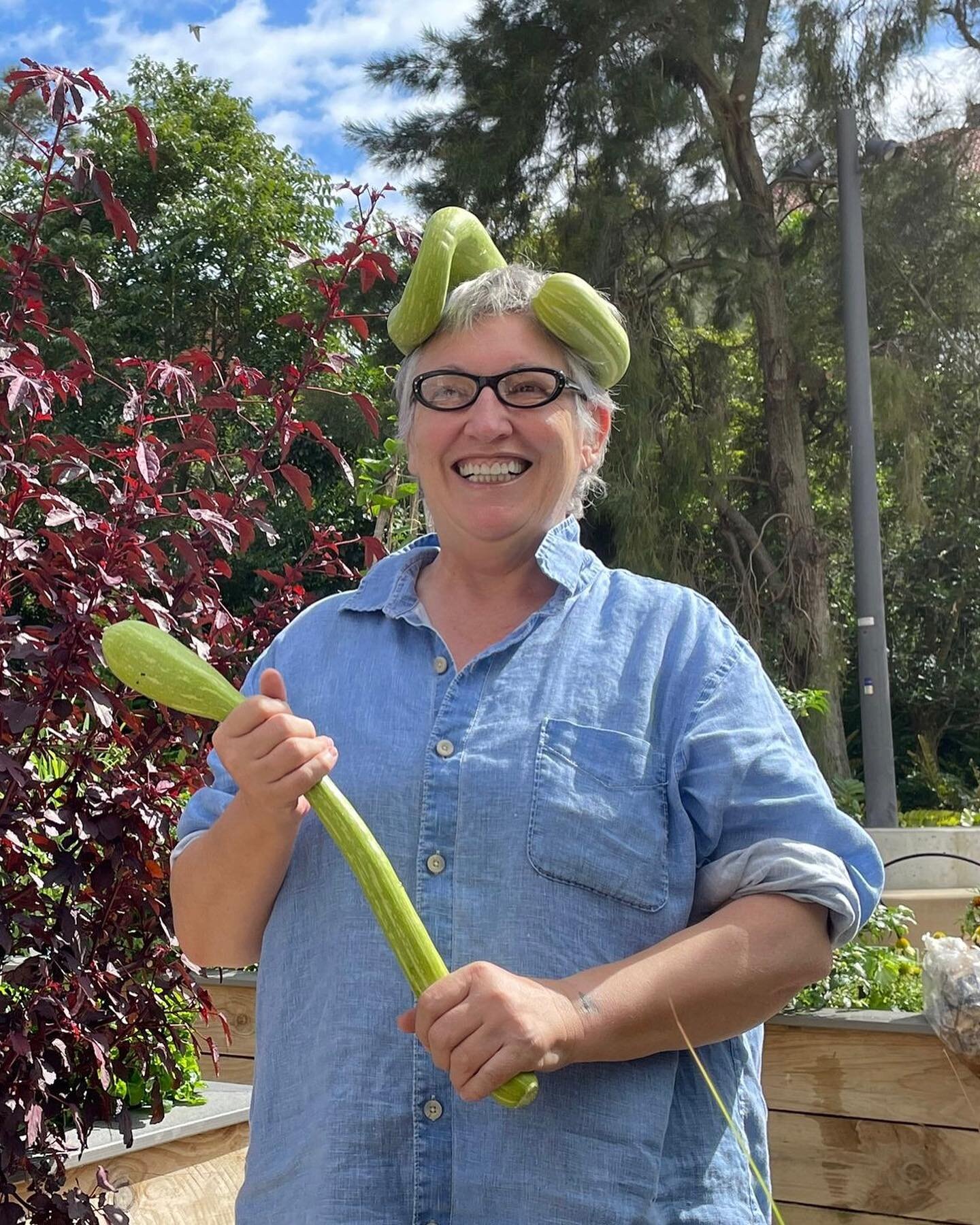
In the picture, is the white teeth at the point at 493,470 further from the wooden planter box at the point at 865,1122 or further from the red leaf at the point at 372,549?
the wooden planter box at the point at 865,1122

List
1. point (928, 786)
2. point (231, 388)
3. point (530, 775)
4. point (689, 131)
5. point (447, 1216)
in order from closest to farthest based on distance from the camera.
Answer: point (447, 1216) < point (530, 775) < point (231, 388) < point (689, 131) < point (928, 786)

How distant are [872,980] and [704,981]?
10.1 feet

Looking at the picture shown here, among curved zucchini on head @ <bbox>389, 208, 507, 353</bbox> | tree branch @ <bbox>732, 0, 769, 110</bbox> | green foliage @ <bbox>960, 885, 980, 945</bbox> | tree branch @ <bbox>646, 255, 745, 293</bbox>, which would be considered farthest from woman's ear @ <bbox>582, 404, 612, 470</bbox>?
tree branch @ <bbox>732, 0, 769, 110</bbox>

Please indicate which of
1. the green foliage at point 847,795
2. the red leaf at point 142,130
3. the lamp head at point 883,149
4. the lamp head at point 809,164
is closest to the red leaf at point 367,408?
the red leaf at point 142,130

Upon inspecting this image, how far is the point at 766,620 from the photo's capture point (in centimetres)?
1255

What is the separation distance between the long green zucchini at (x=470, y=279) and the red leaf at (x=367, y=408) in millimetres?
1289

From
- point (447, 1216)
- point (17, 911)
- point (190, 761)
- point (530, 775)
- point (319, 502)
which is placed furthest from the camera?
point (319, 502)

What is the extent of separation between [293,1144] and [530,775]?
48cm

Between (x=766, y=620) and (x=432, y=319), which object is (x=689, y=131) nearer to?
(x=766, y=620)

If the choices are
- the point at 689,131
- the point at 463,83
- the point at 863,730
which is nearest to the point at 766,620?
the point at 863,730

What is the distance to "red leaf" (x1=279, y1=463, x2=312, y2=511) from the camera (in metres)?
2.91

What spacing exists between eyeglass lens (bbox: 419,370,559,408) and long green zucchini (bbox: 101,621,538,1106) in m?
0.44

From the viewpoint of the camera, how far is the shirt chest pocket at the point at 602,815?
1435mm

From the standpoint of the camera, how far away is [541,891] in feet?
4.69
